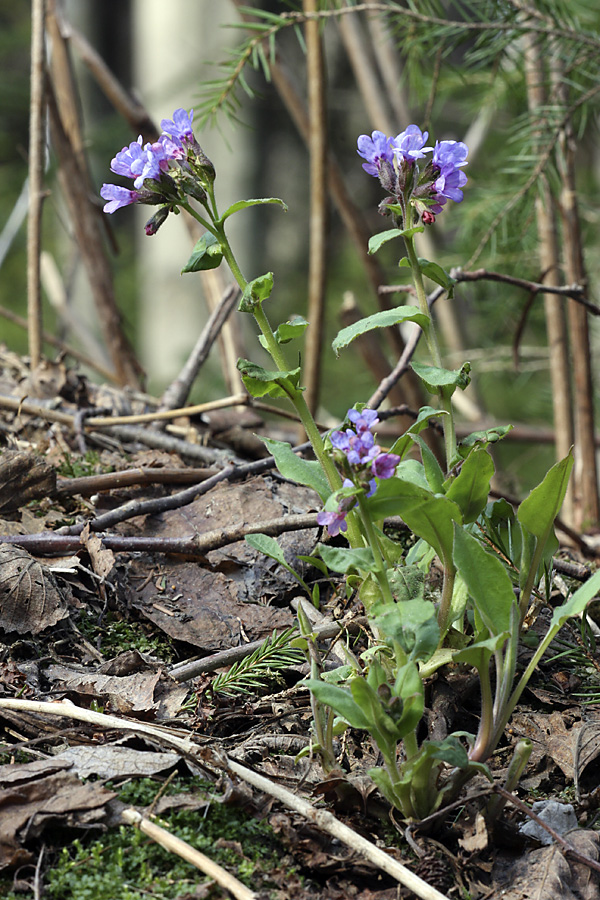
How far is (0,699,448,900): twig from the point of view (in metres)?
0.83

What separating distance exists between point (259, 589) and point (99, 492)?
17.0 inches

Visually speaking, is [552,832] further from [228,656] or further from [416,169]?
[416,169]

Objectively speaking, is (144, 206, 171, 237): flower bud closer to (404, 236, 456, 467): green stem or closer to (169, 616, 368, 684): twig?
(404, 236, 456, 467): green stem

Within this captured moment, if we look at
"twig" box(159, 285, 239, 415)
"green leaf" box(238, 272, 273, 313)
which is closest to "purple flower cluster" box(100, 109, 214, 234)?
"green leaf" box(238, 272, 273, 313)

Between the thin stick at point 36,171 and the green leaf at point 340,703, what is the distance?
60.0 inches

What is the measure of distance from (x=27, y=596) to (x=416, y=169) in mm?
Answer: 856

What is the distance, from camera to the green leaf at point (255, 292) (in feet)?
3.15

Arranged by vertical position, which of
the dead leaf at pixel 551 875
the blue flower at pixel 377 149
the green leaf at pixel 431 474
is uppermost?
the blue flower at pixel 377 149

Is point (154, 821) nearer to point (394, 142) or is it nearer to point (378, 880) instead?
point (378, 880)

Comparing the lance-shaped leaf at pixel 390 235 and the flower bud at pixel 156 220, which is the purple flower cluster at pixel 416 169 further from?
the flower bud at pixel 156 220

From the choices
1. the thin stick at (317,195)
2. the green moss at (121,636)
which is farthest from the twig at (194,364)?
the green moss at (121,636)

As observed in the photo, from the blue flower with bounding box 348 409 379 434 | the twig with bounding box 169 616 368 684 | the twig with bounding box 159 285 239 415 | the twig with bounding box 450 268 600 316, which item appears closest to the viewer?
the blue flower with bounding box 348 409 379 434

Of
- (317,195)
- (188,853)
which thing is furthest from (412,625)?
(317,195)

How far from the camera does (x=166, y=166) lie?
0.98 metres
